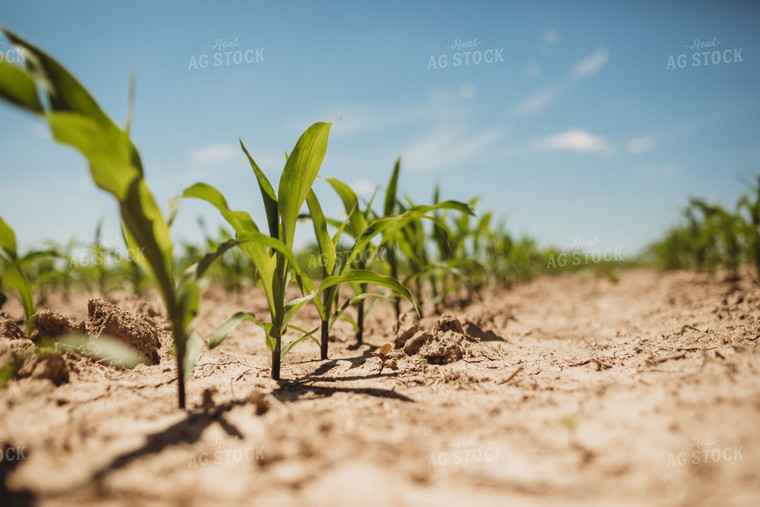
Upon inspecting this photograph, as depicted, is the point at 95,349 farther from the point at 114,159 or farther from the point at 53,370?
the point at 114,159

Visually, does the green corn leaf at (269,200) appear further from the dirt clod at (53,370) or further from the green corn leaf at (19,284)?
the green corn leaf at (19,284)

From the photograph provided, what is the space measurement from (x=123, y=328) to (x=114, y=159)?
112 cm

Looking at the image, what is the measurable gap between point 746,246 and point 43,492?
553 cm

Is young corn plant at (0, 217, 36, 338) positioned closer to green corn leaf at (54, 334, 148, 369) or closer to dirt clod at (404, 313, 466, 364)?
green corn leaf at (54, 334, 148, 369)

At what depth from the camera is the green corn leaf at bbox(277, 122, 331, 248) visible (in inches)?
59.2

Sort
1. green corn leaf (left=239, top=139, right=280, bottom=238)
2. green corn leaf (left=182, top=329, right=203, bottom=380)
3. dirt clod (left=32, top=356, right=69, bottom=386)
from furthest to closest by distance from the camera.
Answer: green corn leaf (left=239, top=139, right=280, bottom=238), dirt clod (left=32, top=356, right=69, bottom=386), green corn leaf (left=182, top=329, right=203, bottom=380)

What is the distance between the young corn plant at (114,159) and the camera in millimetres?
849

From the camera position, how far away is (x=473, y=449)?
95cm

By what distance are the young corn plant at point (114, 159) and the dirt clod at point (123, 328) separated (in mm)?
725

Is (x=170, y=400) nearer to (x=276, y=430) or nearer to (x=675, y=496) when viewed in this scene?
(x=276, y=430)

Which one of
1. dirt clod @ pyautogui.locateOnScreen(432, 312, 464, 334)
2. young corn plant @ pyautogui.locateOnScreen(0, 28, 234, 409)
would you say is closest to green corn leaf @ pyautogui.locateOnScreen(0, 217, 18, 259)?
young corn plant @ pyautogui.locateOnScreen(0, 28, 234, 409)

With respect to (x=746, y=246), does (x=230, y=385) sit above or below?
below

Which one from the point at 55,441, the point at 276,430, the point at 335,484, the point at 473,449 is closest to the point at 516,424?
the point at 473,449

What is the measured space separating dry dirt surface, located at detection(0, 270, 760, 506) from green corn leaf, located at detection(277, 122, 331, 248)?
666 millimetres
